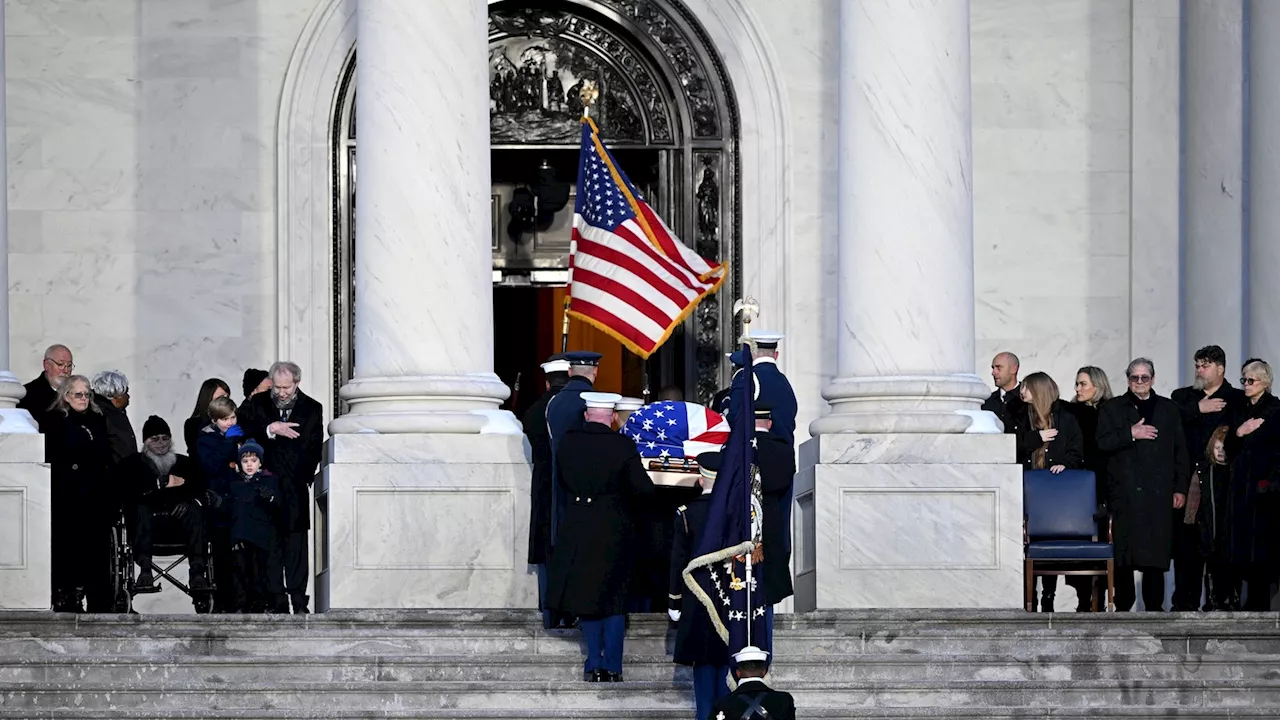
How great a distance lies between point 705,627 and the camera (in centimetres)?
1574

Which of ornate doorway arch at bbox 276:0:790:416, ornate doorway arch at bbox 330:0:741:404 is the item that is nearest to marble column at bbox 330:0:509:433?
ornate doorway arch at bbox 276:0:790:416

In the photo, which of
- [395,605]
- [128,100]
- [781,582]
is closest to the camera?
[781,582]

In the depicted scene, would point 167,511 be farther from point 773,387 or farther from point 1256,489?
point 1256,489

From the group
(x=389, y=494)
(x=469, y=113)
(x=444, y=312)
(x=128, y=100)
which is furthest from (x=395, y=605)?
(x=128, y=100)

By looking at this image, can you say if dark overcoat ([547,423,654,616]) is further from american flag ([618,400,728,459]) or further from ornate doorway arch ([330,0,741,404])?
ornate doorway arch ([330,0,741,404])

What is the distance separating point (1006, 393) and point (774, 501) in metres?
4.50

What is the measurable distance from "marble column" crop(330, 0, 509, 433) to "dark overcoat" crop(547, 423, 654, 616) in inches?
101

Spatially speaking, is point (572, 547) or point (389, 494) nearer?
point (572, 547)

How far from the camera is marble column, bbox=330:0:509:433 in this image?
1988 centimetres

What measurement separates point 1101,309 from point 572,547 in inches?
389

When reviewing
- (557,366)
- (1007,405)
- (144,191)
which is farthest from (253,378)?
(1007,405)

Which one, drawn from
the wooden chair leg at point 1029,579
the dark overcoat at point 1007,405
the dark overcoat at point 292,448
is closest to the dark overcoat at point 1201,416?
the dark overcoat at point 1007,405

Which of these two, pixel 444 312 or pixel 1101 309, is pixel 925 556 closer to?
pixel 444 312

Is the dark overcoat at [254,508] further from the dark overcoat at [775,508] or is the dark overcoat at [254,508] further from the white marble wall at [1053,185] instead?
the white marble wall at [1053,185]
